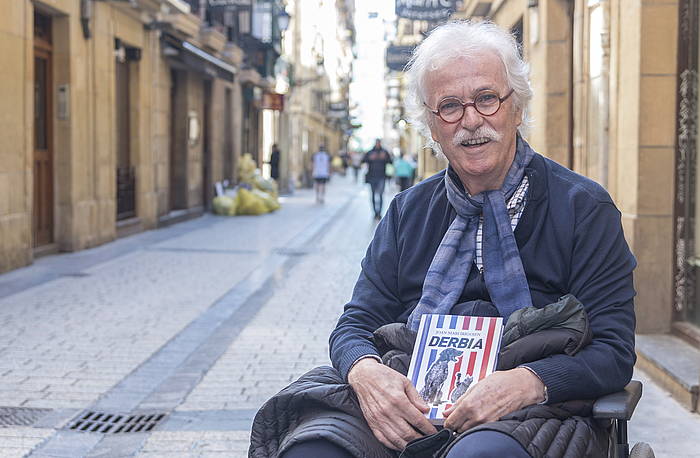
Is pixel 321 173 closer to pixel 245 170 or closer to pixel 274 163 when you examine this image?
pixel 274 163

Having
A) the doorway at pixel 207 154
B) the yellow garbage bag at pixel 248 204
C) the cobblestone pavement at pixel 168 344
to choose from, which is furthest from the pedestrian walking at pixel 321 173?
the cobblestone pavement at pixel 168 344

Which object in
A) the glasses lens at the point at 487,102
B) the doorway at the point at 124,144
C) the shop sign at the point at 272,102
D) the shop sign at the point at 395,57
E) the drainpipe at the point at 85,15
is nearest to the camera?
the glasses lens at the point at 487,102

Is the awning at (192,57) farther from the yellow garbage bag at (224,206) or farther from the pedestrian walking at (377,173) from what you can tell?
the pedestrian walking at (377,173)

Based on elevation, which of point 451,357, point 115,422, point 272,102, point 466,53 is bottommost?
point 115,422

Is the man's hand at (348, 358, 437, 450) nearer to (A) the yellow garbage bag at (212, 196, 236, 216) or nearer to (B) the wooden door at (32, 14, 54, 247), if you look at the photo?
(B) the wooden door at (32, 14, 54, 247)

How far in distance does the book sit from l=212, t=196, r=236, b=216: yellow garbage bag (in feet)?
64.8

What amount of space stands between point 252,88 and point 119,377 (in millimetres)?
24401

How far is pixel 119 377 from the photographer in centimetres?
580

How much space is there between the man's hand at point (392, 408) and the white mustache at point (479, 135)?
2.27 ft

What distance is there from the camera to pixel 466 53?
2742 millimetres

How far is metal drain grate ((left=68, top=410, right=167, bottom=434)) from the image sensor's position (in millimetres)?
4699

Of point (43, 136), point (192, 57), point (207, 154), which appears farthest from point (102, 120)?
point (207, 154)

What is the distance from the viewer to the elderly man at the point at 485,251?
248cm

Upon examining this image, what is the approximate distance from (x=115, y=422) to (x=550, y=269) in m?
2.88
